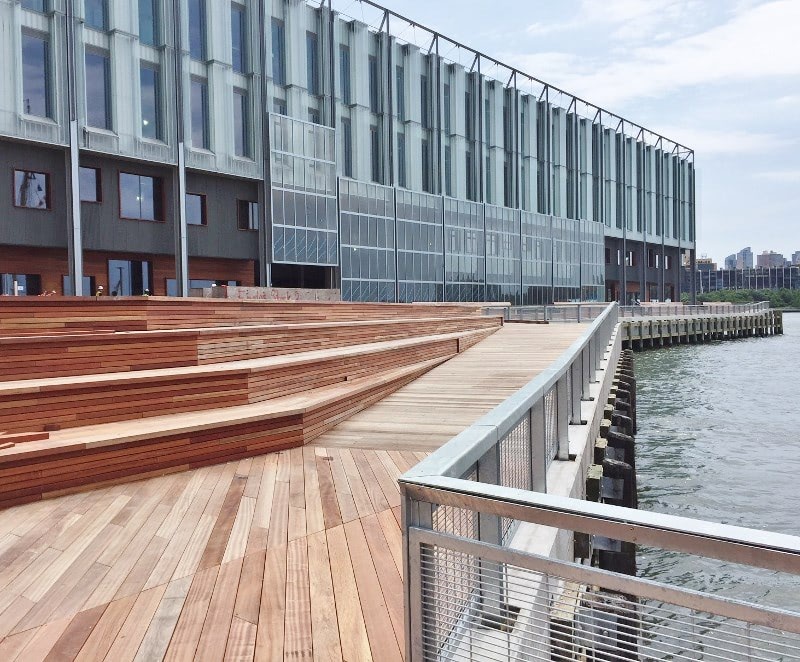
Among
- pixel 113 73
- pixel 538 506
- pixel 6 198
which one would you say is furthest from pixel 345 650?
pixel 113 73

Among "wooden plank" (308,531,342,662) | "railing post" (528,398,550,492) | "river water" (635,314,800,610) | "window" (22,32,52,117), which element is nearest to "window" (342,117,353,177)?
"window" (22,32,52,117)

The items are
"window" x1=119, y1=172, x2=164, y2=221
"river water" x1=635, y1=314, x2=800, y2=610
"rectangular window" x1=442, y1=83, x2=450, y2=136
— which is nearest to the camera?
"river water" x1=635, y1=314, x2=800, y2=610

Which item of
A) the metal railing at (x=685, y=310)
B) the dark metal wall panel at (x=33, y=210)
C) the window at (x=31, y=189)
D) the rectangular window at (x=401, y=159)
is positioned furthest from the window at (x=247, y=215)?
the metal railing at (x=685, y=310)

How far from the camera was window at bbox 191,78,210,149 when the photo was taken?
3197 centimetres

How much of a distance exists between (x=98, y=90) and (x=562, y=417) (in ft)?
91.6

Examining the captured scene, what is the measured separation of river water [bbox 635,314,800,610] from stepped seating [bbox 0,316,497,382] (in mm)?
6014

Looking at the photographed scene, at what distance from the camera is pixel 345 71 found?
1596 inches

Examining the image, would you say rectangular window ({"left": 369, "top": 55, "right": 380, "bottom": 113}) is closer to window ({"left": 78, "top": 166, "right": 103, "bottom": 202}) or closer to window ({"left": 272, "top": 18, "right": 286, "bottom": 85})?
window ({"left": 272, "top": 18, "right": 286, "bottom": 85})

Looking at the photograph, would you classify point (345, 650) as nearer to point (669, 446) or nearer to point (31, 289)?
point (669, 446)

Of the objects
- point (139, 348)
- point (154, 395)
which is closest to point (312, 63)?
point (139, 348)

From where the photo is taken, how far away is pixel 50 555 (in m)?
4.73

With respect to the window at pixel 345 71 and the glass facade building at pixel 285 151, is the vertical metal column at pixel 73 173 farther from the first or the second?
the window at pixel 345 71

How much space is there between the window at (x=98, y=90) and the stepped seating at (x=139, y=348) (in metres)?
21.6

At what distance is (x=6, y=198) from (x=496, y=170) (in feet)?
118
